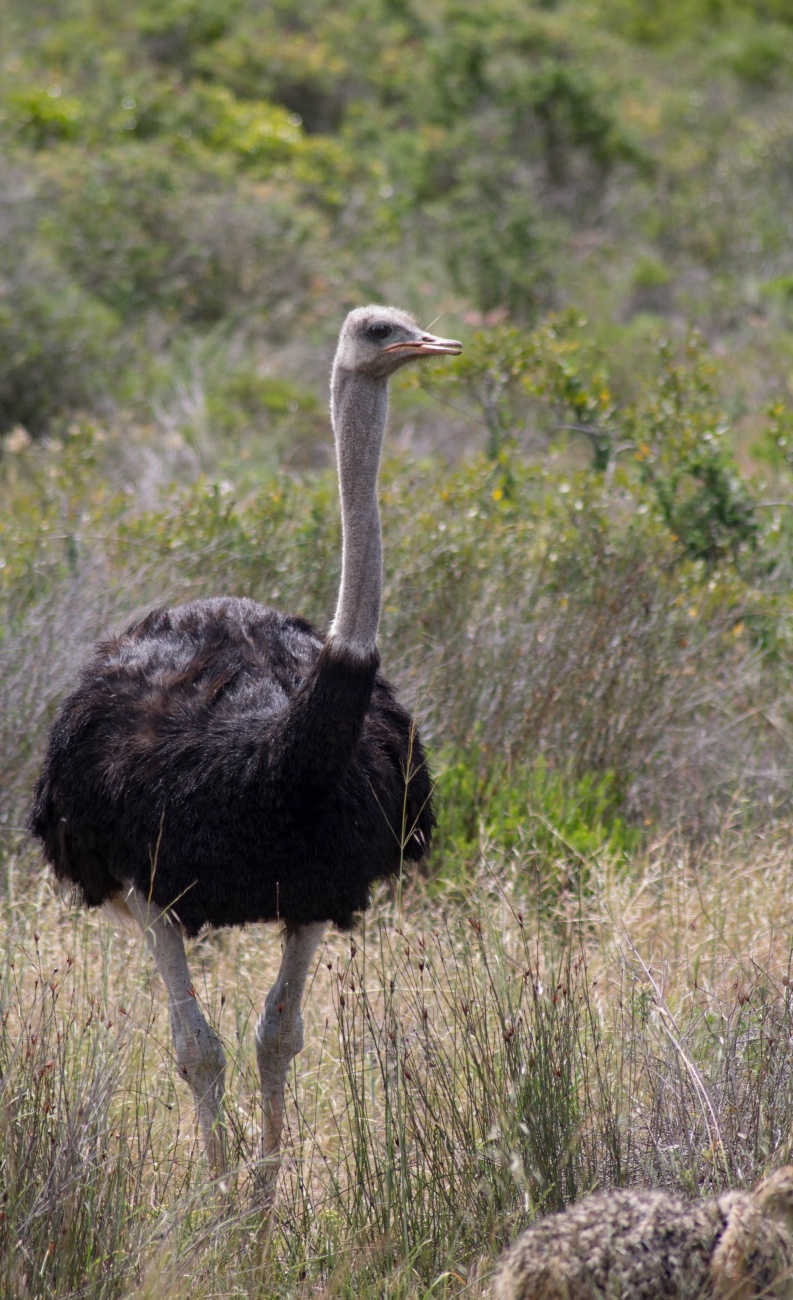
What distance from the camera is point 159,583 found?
5168 millimetres

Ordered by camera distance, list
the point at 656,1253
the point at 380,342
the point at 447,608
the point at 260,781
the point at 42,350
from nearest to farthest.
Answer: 1. the point at 656,1253
2. the point at 260,781
3. the point at 380,342
4. the point at 447,608
5. the point at 42,350

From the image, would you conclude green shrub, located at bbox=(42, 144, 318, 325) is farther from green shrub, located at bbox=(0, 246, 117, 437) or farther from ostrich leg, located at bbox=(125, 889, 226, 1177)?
ostrich leg, located at bbox=(125, 889, 226, 1177)

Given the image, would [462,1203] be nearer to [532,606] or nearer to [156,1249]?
[156,1249]

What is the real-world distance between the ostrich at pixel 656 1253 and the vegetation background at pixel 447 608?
0.30 metres

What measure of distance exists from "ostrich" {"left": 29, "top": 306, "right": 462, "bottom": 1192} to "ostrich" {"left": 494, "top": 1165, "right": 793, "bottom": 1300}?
33.3 inches

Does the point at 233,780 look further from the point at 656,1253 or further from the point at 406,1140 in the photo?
the point at 656,1253

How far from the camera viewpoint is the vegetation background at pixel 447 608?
291cm

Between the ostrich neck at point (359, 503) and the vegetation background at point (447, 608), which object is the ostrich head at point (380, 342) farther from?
the vegetation background at point (447, 608)

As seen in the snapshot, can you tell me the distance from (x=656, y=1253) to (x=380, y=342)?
5.99ft

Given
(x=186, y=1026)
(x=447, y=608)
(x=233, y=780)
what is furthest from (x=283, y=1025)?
(x=447, y=608)

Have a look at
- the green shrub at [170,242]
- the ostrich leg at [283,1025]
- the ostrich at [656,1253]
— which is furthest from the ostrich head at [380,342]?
the green shrub at [170,242]

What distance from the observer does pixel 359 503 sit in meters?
3.24

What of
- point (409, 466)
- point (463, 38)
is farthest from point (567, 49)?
point (409, 466)

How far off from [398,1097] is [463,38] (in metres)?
12.2
